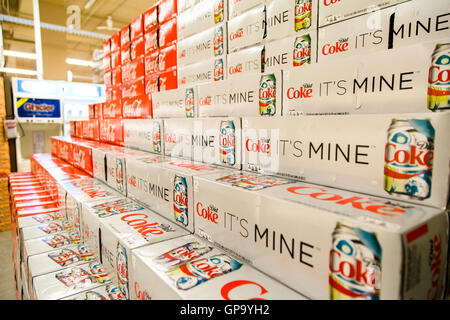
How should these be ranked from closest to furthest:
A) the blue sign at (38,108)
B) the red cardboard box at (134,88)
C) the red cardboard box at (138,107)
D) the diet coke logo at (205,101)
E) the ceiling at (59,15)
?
1. the diet coke logo at (205,101)
2. the red cardboard box at (138,107)
3. the red cardboard box at (134,88)
4. the blue sign at (38,108)
5. the ceiling at (59,15)

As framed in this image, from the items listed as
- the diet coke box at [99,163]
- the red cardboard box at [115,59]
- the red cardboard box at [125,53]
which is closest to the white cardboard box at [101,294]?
the diet coke box at [99,163]

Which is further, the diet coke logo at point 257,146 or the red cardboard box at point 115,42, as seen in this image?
the red cardboard box at point 115,42

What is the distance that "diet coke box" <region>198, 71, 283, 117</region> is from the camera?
120cm

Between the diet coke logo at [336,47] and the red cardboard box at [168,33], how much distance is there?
1466 millimetres

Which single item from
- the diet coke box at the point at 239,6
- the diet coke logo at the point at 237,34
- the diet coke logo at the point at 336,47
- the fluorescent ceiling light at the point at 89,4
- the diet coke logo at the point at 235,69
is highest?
the fluorescent ceiling light at the point at 89,4

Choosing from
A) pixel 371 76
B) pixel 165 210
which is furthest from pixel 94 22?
pixel 371 76

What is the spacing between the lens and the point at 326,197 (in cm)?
82

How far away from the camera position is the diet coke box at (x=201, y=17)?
186cm

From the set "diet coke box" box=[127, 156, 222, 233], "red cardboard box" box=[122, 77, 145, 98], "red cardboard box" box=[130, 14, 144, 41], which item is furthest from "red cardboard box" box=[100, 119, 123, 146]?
"red cardboard box" box=[130, 14, 144, 41]

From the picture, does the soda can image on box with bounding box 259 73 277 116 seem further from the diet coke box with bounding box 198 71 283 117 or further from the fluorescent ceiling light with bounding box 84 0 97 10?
the fluorescent ceiling light with bounding box 84 0 97 10

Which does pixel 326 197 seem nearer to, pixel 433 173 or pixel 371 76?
pixel 433 173

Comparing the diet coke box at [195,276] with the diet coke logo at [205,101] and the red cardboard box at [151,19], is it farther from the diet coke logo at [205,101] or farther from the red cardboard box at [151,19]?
the red cardboard box at [151,19]

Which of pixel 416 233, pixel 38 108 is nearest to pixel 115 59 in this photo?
pixel 38 108

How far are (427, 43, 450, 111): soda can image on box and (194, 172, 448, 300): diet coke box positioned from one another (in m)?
0.28
